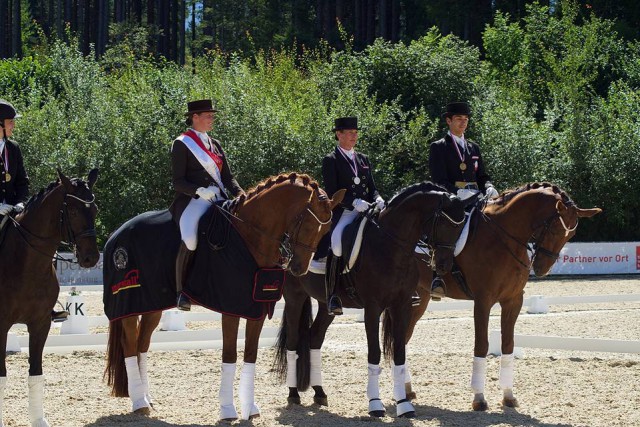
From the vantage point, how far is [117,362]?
29.9 ft

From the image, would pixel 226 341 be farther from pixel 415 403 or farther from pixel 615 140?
pixel 615 140

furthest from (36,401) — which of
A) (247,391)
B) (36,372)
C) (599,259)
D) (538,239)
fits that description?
(599,259)

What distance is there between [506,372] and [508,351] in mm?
214

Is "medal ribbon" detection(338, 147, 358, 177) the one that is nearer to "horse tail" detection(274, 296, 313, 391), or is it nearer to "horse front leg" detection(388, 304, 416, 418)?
"horse tail" detection(274, 296, 313, 391)

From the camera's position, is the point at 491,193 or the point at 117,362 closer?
the point at 117,362

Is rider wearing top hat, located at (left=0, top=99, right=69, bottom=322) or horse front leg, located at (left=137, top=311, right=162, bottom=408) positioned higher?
rider wearing top hat, located at (left=0, top=99, right=69, bottom=322)

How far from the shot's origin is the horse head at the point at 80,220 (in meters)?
7.63

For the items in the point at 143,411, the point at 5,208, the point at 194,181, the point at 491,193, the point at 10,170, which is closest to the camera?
the point at 5,208

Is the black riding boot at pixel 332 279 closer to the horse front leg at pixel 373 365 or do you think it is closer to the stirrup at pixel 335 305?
the stirrup at pixel 335 305

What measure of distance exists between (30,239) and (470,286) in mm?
4137

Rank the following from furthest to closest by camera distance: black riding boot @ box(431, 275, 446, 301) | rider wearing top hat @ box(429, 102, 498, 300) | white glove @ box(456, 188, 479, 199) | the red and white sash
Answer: rider wearing top hat @ box(429, 102, 498, 300) < white glove @ box(456, 188, 479, 199) < black riding boot @ box(431, 275, 446, 301) < the red and white sash

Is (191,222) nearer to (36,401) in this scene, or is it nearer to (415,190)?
(36,401)

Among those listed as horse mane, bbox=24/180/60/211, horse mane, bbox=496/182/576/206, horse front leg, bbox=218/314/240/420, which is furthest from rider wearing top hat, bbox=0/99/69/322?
horse mane, bbox=496/182/576/206

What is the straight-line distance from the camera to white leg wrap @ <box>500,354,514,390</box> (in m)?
9.29
